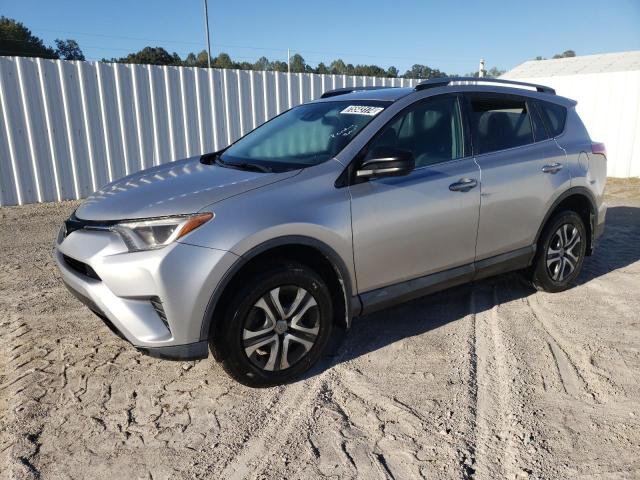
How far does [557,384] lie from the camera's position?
128 inches

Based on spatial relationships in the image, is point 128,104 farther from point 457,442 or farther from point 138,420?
point 457,442

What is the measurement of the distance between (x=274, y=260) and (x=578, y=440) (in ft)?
6.19

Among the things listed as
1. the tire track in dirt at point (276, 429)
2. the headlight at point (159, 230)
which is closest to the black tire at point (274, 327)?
the tire track in dirt at point (276, 429)

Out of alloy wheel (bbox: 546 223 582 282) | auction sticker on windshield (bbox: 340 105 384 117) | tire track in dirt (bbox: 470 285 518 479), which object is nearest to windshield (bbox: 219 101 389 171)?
auction sticker on windshield (bbox: 340 105 384 117)

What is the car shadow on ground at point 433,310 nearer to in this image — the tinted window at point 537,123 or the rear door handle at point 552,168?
the rear door handle at point 552,168

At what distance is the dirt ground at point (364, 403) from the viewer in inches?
101

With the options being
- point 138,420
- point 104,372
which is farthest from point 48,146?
point 138,420

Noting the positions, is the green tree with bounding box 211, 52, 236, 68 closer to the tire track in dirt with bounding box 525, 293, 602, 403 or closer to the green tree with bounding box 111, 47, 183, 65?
the green tree with bounding box 111, 47, 183, 65

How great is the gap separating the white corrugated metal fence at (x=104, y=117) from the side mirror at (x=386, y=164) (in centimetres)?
718

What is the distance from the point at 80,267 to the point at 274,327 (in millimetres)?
1192

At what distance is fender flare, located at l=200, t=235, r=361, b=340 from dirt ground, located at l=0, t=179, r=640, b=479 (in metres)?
0.48

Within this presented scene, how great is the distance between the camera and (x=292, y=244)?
305 centimetres

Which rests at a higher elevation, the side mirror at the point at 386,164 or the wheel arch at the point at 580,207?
the side mirror at the point at 386,164

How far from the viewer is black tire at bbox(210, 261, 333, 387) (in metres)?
2.92
